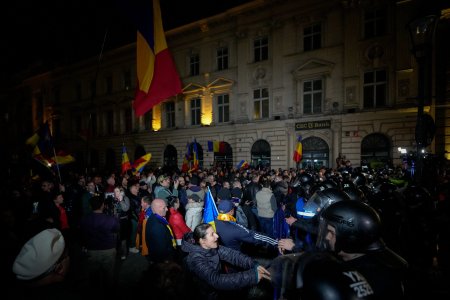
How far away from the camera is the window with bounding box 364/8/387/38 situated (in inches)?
606

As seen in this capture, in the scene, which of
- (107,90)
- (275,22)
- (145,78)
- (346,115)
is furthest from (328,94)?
(107,90)

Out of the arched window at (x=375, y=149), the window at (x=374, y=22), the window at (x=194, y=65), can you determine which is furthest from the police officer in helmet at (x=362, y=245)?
the window at (x=194, y=65)

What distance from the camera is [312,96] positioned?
17.6m

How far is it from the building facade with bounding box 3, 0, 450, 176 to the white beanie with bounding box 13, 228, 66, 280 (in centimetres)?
983

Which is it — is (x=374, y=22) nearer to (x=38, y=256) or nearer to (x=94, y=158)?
(x=38, y=256)

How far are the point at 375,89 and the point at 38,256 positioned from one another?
1866 centimetres

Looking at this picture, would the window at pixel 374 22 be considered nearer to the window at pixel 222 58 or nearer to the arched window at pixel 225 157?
the window at pixel 222 58

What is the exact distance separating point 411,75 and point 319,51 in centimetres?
588

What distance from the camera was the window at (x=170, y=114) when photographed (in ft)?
81.2

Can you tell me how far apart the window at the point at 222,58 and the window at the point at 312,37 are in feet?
22.7

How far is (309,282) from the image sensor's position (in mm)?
1353

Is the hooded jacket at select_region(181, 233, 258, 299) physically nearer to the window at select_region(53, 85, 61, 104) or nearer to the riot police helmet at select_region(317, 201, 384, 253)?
the riot police helmet at select_region(317, 201, 384, 253)

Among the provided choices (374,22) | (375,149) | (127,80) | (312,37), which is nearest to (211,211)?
(375,149)

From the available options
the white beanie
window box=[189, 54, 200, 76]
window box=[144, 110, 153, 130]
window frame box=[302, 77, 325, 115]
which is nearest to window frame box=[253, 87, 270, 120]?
window frame box=[302, 77, 325, 115]
